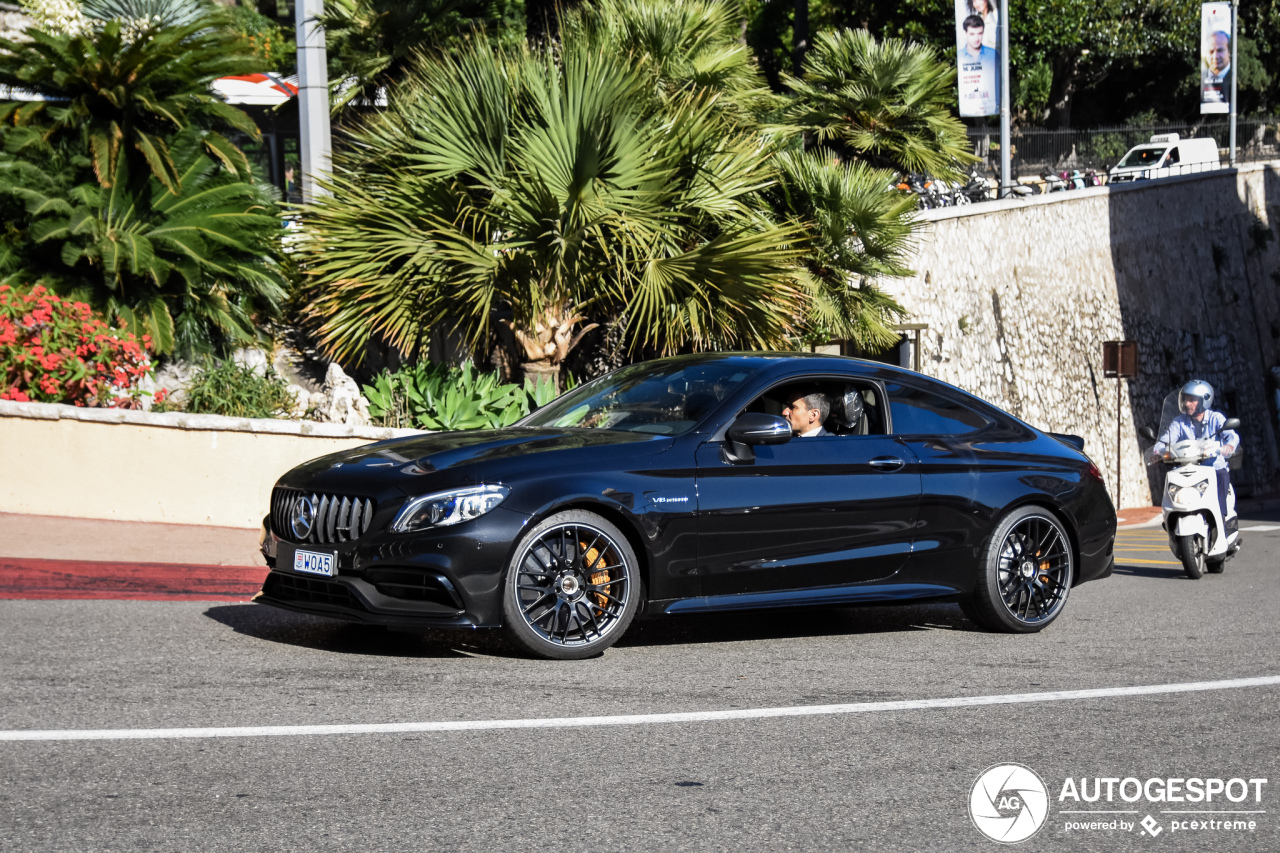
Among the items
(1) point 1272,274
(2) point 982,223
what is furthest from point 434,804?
(1) point 1272,274

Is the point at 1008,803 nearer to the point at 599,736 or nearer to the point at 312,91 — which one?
the point at 599,736

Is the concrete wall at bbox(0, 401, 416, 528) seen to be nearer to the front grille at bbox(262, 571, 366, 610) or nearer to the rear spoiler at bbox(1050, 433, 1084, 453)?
the front grille at bbox(262, 571, 366, 610)

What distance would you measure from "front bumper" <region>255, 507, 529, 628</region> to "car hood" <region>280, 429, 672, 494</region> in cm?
24

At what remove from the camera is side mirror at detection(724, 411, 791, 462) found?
23.3 ft

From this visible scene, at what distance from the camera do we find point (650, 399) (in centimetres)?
768

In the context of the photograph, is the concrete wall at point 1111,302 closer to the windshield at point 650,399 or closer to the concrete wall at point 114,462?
the concrete wall at point 114,462

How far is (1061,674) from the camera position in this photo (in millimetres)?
6945

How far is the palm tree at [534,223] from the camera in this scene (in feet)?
41.8

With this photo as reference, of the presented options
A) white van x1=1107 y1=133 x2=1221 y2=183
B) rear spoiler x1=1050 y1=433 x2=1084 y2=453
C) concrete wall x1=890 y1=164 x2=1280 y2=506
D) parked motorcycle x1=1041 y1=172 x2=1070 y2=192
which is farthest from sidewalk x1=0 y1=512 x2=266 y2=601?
white van x1=1107 y1=133 x2=1221 y2=183

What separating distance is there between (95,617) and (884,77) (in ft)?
48.3

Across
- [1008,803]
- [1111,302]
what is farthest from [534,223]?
[1111,302]

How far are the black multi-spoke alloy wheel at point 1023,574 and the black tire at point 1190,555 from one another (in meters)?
4.49

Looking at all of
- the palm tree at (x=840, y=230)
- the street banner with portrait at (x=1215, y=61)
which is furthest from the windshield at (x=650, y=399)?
the street banner with portrait at (x=1215, y=61)

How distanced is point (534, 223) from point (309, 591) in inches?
257
